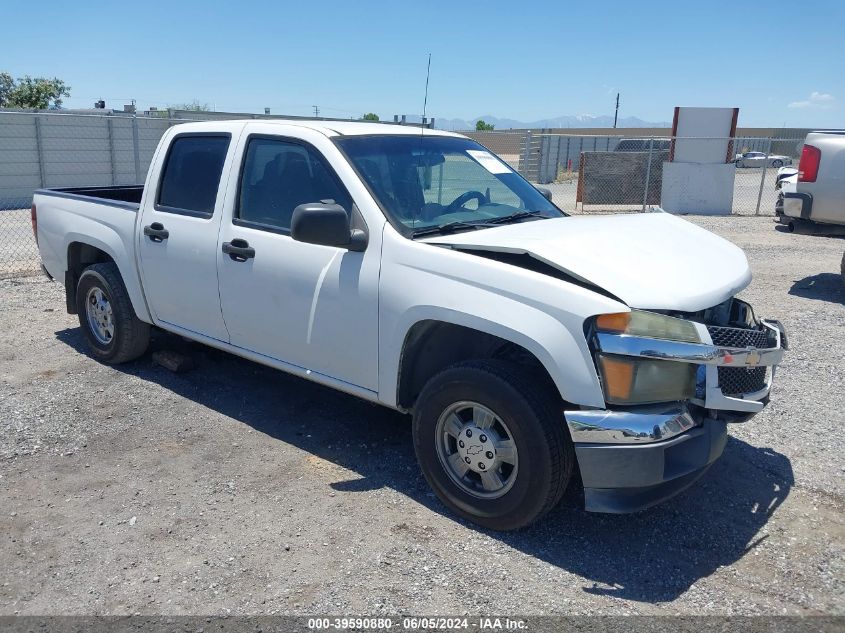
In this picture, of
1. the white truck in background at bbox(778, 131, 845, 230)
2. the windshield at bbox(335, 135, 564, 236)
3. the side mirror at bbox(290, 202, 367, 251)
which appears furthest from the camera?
the white truck in background at bbox(778, 131, 845, 230)

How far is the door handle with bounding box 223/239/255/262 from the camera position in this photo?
4570mm

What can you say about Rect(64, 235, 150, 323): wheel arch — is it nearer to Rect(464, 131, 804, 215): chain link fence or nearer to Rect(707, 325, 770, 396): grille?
Rect(707, 325, 770, 396): grille

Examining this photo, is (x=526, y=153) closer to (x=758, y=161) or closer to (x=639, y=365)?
(x=639, y=365)

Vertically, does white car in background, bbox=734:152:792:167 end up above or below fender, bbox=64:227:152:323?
above

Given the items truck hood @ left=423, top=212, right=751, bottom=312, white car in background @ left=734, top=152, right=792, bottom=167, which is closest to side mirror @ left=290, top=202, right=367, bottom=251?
truck hood @ left=423, top=212, right=751, bottom=312

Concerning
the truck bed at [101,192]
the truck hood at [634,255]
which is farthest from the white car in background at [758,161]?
the truck hood at [634,255]

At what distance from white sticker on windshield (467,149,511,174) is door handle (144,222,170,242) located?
2.17 metres

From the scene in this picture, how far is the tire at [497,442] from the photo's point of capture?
343 centimetres

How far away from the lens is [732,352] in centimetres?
337

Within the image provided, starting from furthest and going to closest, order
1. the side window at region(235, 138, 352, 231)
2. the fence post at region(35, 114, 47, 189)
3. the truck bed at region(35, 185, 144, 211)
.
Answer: the fence post at region(35, 114, 47, 189) < the truck bed at region(35, 185, 144, 211) < the side window at region(235, 138, 352, 231)

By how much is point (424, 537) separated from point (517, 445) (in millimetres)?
691

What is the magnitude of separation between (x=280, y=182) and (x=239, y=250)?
0.49 metres

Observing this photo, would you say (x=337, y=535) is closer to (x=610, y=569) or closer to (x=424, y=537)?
(x=424, y=537)

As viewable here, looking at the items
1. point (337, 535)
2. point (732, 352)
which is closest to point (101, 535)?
point (337, 535)
